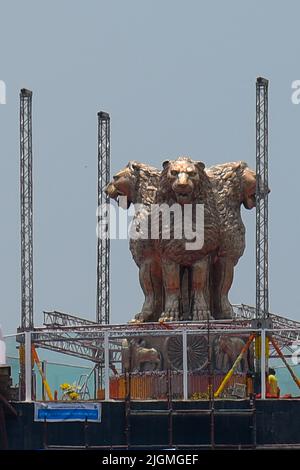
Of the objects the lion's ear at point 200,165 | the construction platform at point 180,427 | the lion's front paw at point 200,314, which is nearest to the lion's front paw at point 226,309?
the lion's front paw at point 200,314

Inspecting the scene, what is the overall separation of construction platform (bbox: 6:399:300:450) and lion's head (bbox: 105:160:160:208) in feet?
34.8

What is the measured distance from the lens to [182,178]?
83.5 m

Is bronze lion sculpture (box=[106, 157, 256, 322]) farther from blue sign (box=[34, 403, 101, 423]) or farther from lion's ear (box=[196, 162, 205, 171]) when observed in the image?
blue sign (box=[34, 403, 101, 423])

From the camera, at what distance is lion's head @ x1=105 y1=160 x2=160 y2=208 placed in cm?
8600

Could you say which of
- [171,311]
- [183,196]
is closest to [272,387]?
[171,311]

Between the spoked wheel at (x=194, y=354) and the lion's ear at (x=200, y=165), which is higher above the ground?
the lion's ear at (x=200, y=165)

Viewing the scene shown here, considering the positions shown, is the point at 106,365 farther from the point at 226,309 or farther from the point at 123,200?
the point at 123,200

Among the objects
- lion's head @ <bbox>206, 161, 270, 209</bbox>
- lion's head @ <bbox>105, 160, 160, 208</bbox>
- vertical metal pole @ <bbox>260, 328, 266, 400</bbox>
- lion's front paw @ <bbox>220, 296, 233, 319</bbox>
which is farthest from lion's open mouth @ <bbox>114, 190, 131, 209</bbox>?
vertical metal pole @ <bbox>260, 328, 266, 400</bbox>

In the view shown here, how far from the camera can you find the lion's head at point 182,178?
83.6 meters

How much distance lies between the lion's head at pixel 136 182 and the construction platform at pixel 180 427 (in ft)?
34.8

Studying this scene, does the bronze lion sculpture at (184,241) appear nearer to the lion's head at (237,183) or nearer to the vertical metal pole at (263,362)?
the lion's head at (237,183)

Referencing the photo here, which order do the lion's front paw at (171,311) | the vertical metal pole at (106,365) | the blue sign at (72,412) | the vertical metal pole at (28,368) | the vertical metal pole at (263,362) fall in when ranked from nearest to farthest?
the vertical metal pole at (106,365) → the vertical metal pole at (263,362) → the blue sign at (72,412) → the vertical metal pole at (28,368) → the lion's front paw at (171,311)
